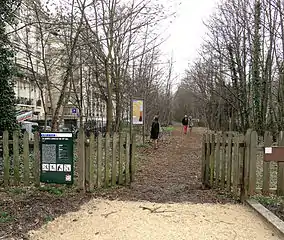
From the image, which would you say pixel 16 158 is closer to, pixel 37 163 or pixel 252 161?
pixel 37 163

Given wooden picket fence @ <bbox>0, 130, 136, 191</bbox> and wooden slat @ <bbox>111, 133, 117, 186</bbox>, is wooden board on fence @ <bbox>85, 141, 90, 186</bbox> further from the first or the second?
wooden slat @ <bbox>111, 133, 117, 186</bbox>

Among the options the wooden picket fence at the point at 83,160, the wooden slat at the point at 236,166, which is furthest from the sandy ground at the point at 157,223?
the wooden picket fence at the point at 83,160

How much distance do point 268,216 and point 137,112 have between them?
1041 centimetres

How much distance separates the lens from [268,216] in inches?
187

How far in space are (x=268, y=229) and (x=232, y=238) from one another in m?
0.68

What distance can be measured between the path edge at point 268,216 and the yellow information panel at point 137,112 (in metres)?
9.25

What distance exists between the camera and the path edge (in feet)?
14.3

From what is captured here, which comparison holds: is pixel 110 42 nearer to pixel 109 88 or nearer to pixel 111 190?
pixel 109 88

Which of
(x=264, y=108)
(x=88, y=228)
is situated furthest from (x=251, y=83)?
(x=88, y=228)

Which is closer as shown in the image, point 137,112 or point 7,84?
point 7,84

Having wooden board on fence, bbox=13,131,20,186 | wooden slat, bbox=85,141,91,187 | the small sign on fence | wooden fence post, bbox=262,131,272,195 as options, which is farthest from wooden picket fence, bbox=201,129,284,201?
wooden board on fence, bbox=13,131,20,186

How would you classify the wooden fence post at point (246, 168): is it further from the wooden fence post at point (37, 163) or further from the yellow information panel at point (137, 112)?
the yellow information panel at point (137, 112)

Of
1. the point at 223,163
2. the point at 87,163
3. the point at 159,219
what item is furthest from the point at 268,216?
the point at 87,163

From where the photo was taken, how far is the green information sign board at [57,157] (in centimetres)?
620
